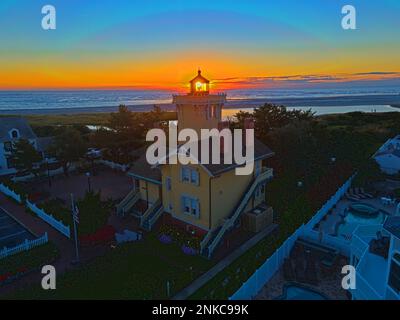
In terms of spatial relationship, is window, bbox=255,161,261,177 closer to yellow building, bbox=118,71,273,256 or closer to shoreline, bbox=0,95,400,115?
yellow building, bbox=118,71,273,256

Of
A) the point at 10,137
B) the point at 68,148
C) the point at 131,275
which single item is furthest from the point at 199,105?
the point at 10,137

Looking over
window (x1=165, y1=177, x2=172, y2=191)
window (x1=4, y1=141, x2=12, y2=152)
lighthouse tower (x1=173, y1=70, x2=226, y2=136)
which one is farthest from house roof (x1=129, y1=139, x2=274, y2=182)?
window (x1=4, y1=141, x2=12, y2=152)

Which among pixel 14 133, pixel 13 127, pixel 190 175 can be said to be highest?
pixel 13 127

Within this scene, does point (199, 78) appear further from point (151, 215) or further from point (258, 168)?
point (151, 215)

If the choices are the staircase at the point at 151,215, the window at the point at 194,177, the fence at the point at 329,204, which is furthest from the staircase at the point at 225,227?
the staircase at the point at 151,215

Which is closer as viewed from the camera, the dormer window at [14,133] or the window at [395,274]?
the window at [395,274]

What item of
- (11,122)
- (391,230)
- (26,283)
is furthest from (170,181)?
(11,122)

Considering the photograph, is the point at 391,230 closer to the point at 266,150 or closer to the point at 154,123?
the point at 266,150

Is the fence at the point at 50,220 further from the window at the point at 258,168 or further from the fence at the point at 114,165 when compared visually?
the window at the point at 258,168
